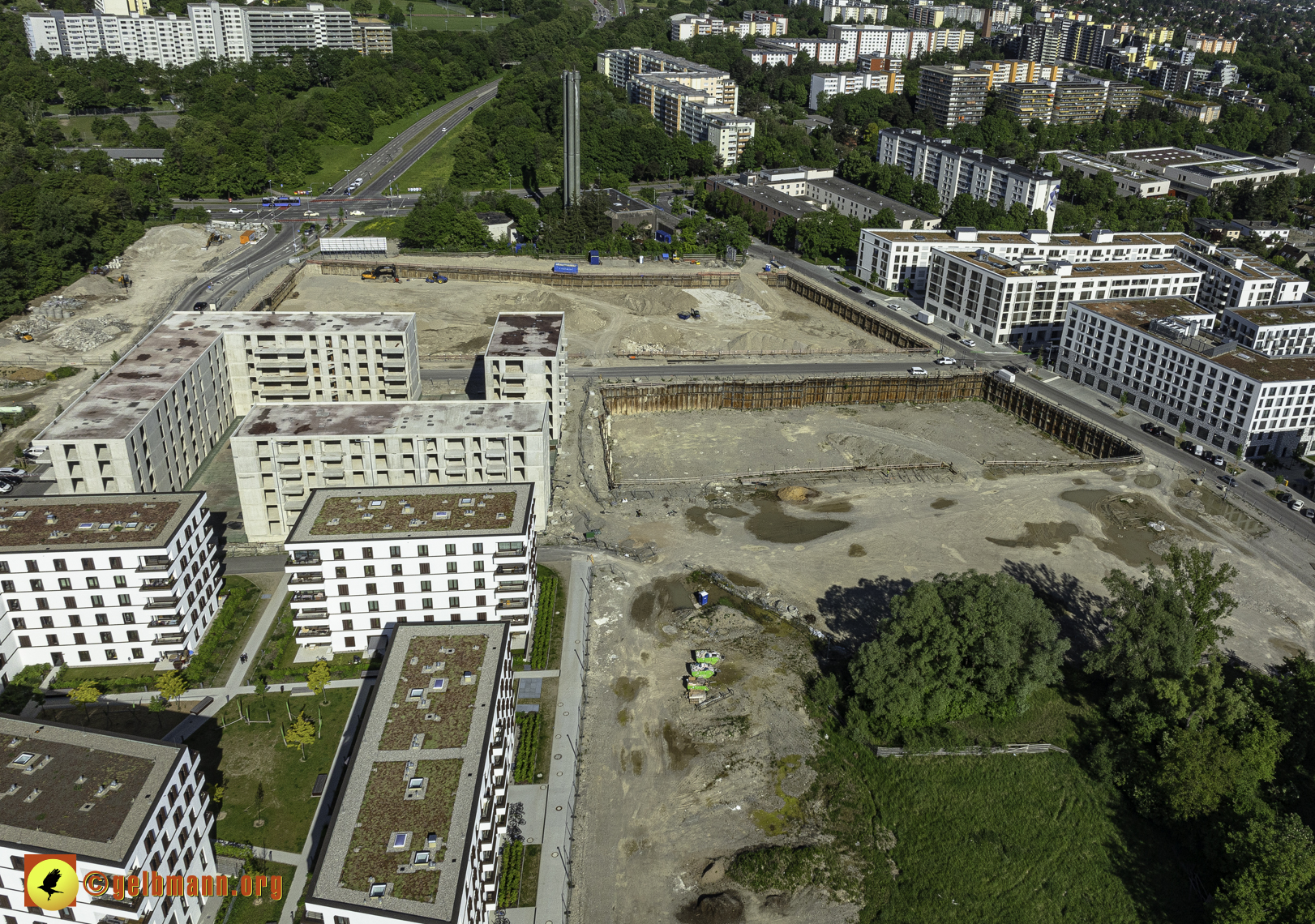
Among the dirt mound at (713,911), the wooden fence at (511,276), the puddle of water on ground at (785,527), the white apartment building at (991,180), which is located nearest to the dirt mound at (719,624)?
the puddle of water on ground at (785,527)

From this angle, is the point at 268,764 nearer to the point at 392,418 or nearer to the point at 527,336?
the point at 392,418

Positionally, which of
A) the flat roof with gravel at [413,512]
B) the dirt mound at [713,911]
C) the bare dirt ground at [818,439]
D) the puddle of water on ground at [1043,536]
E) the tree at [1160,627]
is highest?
the flat roof with gravel at [413,512]

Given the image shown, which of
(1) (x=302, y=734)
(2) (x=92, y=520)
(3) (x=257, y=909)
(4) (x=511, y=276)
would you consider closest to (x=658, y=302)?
(4) (x=511, y=276)

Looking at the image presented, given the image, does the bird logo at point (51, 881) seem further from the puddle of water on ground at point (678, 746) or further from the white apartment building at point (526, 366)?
the white apartment building at point (526, 366)

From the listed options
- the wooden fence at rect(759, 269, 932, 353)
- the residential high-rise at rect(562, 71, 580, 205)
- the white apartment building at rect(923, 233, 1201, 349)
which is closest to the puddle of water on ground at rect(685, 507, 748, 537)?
the wooden fence at rect(759, 269, 932, 353)

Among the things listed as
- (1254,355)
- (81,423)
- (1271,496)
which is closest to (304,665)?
(81,423)

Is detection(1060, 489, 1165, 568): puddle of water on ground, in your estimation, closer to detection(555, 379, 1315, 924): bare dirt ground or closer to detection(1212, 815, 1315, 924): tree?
detection(555, 379, 1315, 924): bare dirt ground

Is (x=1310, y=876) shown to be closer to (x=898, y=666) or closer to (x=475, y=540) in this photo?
(x=898, y=666)

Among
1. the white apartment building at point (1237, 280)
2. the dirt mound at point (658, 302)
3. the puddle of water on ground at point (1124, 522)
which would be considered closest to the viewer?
the puddle of water on ground at point (1124, 522)

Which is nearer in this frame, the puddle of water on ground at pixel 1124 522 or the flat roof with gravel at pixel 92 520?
the flat roof with gravel at pixel 92 520
